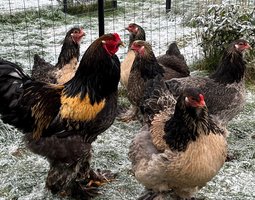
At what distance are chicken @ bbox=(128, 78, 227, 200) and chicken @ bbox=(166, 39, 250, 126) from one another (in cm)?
124

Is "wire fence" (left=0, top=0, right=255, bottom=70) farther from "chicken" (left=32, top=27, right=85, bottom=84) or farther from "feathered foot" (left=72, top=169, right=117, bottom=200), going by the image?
"feathered foot" (left=72, top=169, right=117, bottom=200)

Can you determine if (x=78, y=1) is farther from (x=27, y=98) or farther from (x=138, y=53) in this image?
(x=27, y=98)

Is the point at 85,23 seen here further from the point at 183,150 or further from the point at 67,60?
the point at 183,150

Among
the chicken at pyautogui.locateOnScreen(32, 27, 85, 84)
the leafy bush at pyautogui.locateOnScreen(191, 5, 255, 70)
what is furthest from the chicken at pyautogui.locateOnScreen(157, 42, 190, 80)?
the chicken at pyautogui.locateOnScreen(32, 27, 85, 84)

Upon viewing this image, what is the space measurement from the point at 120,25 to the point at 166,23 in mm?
1147

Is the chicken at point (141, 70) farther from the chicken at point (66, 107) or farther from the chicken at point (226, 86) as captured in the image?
the chicken at point (66, 107)

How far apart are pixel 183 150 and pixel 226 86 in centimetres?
185

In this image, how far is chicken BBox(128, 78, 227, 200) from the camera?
356cm

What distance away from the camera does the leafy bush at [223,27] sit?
7008 millimetres

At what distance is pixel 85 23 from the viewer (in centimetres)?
1012

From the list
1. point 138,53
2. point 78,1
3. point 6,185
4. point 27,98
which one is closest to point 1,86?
point 27,98

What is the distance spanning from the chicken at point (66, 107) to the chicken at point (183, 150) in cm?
54

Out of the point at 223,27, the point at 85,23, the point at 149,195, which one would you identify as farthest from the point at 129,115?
the point at 85,23

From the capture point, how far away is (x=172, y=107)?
4293 millimetres
